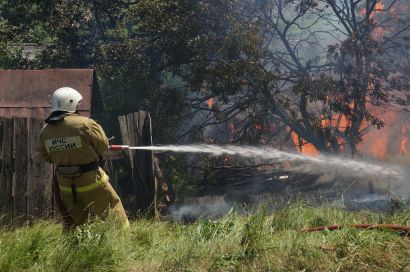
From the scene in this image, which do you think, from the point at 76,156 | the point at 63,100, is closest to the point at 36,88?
the point at 63,100

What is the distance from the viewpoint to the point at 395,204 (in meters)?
5.86

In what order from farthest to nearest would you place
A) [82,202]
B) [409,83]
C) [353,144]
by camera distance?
[409,83]
[353,144]
[82,202]

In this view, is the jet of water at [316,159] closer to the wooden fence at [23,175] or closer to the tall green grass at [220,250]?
the wooden fence at [23,175]

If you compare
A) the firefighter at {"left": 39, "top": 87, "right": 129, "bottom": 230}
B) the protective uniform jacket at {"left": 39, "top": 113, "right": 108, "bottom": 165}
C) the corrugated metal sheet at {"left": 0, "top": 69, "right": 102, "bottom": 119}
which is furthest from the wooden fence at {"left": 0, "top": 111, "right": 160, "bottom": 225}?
the corrugated metal sheet at {"left": 0, "top": 69, "right": 102, "bottom": 119}

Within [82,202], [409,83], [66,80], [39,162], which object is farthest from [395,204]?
[409,83]

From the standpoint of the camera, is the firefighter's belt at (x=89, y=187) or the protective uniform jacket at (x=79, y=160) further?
the firefighter's belt at (x=89, y=187)

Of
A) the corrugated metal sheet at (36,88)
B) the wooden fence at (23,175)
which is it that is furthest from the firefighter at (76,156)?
the corrugated metal sheet at (36,88)

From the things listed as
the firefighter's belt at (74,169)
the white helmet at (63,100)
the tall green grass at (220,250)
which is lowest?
the tall green grass at (220,250)

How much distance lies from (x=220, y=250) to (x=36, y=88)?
20.5 feet

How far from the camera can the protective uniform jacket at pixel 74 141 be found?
4773 mm

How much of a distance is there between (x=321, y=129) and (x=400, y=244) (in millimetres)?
8500

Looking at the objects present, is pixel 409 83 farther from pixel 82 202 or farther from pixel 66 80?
pixel 82 202

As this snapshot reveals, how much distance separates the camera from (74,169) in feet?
15.9

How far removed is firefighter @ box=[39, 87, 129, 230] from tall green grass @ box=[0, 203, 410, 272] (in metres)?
0.71
